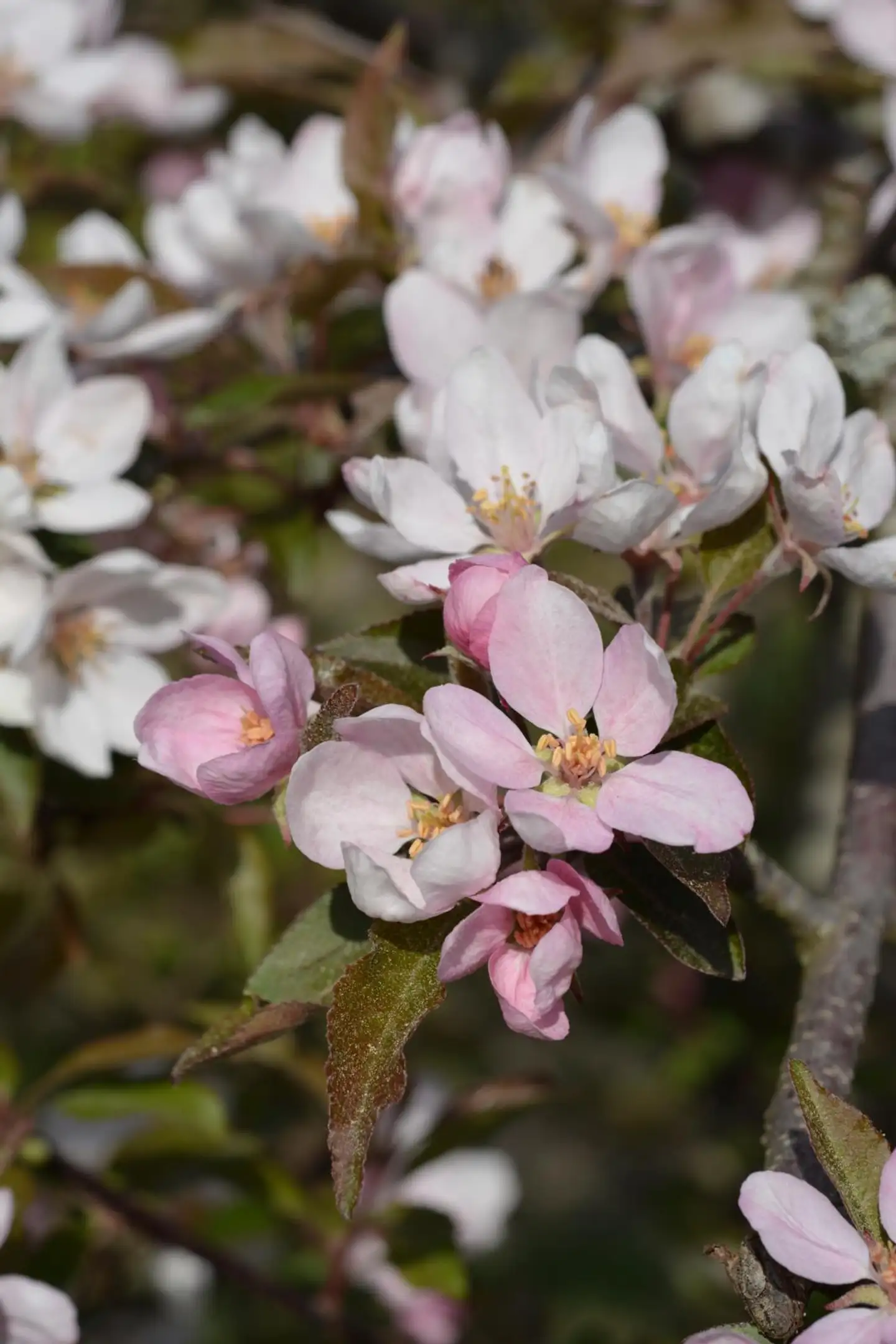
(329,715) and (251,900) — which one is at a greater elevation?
(329,715)

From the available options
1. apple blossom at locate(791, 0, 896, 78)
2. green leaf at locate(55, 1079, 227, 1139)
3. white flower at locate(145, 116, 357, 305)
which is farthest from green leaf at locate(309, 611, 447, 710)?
apple blossom at locate(791, 0, 896, 78)

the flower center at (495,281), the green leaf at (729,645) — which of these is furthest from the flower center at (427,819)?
the flower center at (495,281)

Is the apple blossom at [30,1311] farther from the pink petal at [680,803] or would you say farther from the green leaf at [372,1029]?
the pink petal at [680,803]

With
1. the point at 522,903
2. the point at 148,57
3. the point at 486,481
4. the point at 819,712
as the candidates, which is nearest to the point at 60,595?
the point at 486,481

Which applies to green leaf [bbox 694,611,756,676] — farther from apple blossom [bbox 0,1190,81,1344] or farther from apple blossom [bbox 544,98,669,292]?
apple blossom [bbox 0,1190,81,1344]

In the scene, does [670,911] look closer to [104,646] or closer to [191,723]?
[191,723]

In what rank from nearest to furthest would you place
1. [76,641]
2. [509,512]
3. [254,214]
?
[509,512], [76,641], [254,214]

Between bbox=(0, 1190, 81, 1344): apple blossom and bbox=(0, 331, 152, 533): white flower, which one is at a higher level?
bbox=(0, 331, 152, 533): white flower

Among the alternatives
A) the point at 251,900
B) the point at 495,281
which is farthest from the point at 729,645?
the point at 251,900
